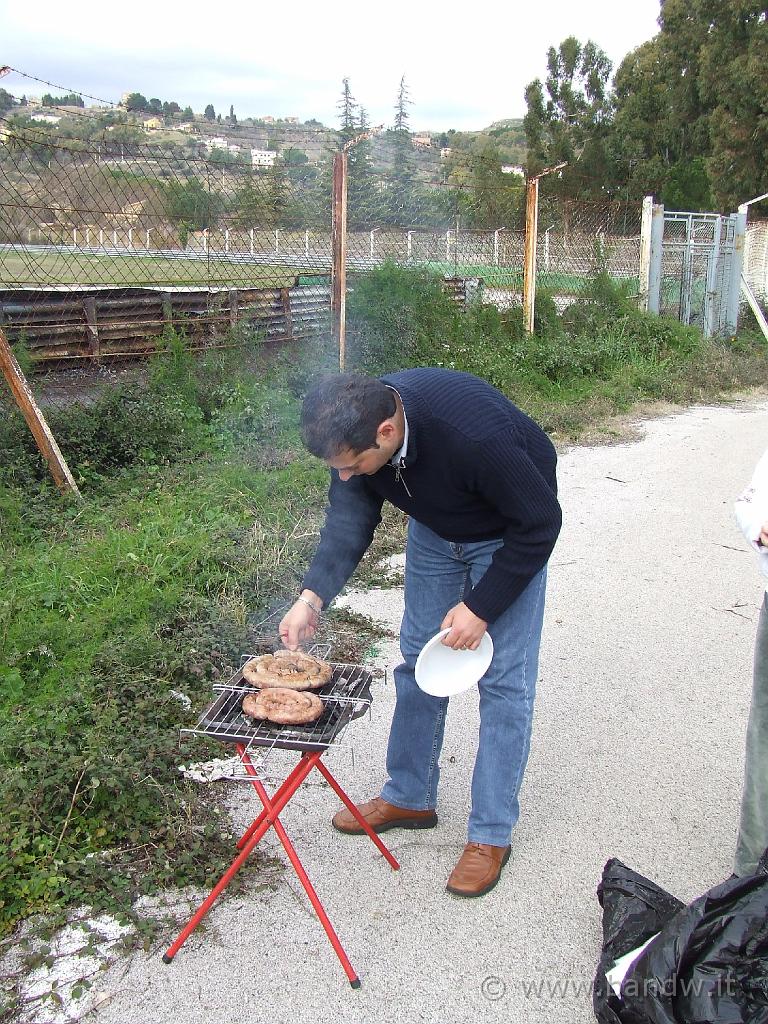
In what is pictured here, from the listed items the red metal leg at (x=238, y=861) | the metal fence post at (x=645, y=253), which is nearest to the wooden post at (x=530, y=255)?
the metal fence post at (x=645, y=253)

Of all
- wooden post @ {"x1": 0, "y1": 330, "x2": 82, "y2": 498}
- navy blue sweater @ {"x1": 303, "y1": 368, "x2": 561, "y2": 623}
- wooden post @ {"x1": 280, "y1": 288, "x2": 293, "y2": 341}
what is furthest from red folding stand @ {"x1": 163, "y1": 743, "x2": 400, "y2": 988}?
wooden post @ {"x1": 280, "y1": 288, "x2": 293, "y2": 341}

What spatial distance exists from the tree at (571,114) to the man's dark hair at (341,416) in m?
34.4

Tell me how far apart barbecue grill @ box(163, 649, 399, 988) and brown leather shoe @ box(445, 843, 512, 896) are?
1.54ft

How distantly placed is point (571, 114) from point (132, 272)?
32.8 metres

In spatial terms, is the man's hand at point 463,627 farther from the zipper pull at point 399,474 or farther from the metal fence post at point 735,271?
the metal fence post at point 735,271

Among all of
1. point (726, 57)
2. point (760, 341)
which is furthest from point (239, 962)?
point (726, 57)

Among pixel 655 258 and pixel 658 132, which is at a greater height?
pixel 658 132

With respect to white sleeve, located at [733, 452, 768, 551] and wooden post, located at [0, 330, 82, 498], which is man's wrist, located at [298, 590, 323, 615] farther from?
wooden post, located at [0, 330, 82, 498]

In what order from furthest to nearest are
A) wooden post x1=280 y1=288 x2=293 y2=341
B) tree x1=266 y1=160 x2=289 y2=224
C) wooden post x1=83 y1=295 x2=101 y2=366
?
wooden post x1=280 y1=288 x2=293 y2=341 < tree x1=266 y1=160 x2=289 y2=224 < wooden post x1=83 y1=295 x2=101 y2=366

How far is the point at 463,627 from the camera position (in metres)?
2.67

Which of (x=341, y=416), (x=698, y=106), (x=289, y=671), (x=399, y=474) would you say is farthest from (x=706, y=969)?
(x=698, y=106)

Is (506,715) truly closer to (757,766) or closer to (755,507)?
(757,766)

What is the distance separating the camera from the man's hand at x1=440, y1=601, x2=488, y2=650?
2668 millimetres

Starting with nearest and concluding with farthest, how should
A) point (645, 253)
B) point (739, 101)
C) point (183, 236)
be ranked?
point (183, 236) → point (645, 253) → point (739, 101)
